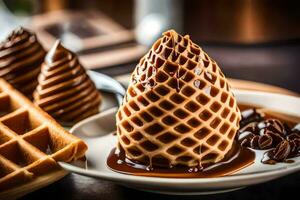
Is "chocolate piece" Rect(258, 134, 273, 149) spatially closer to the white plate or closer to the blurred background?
the white plate

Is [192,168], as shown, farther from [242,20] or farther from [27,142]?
[242,20]

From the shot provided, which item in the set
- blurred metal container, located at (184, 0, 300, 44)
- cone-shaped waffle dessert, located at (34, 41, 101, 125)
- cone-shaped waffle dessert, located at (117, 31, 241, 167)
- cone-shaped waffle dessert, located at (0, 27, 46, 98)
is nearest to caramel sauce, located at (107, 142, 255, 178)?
cone-shaped waffle dessert, located at (117, 31, 241, 167)

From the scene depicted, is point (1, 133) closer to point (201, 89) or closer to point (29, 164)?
point (29, 164)

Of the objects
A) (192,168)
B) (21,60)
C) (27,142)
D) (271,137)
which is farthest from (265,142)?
(21,60)

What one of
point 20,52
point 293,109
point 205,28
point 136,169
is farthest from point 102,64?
point 136,169

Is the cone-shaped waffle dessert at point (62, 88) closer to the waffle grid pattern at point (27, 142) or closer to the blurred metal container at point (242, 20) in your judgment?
the waffle grid pattern at point (27, 142)

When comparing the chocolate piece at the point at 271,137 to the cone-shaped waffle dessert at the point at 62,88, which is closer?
the chocolate piece at the point at 271,137

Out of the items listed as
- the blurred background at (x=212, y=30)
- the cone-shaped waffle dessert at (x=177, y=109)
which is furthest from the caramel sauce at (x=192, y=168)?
the blurred background at (x=212, y=30)

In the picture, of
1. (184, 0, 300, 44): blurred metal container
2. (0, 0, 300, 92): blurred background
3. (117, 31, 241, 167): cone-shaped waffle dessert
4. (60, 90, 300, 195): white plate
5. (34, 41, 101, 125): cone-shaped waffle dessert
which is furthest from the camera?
(184, 0, 300, 44): blurred metal container
